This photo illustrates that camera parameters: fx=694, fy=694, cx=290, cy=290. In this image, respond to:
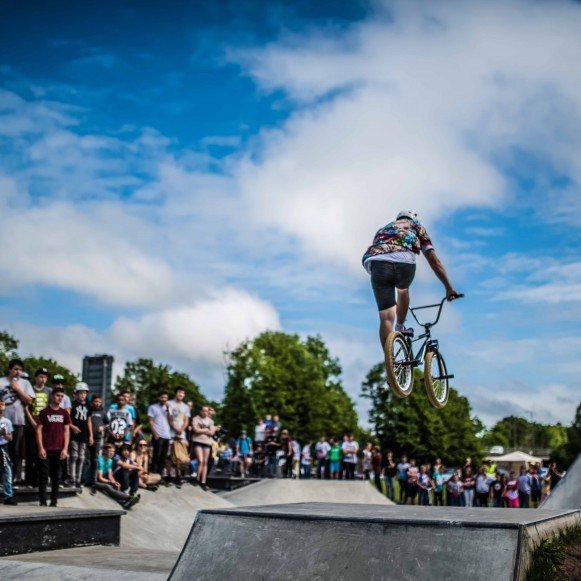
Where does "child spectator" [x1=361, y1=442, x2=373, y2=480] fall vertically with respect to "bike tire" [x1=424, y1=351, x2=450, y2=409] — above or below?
below

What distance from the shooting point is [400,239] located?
838 centimetres

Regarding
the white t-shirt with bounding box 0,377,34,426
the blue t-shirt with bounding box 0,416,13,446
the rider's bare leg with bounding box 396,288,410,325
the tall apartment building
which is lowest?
the blue t-shirt with bounding box 0,416,13,446

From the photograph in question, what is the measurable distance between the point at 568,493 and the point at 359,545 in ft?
17.7

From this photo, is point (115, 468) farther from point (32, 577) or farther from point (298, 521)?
point (298, 521)

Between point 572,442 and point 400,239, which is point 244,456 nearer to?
point 400,239

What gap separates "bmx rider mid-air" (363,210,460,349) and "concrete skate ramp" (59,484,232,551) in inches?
216

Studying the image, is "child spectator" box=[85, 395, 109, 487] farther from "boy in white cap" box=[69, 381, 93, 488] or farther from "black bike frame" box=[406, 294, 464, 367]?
"black bike frame" box=[406, 294, 464, 367]

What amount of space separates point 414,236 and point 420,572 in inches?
184

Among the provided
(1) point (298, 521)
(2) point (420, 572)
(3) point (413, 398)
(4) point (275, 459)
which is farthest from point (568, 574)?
(3) point (413, 398)

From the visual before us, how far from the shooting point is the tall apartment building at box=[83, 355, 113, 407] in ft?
58.8

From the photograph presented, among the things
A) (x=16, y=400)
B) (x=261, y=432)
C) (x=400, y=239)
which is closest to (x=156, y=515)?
(x=16, y=400)

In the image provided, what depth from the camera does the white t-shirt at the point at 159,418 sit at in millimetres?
14320

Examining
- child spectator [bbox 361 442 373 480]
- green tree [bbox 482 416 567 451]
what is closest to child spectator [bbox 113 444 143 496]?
child spectator [bbox 361 442 373 480]

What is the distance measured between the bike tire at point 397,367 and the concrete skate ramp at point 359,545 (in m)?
2.47
